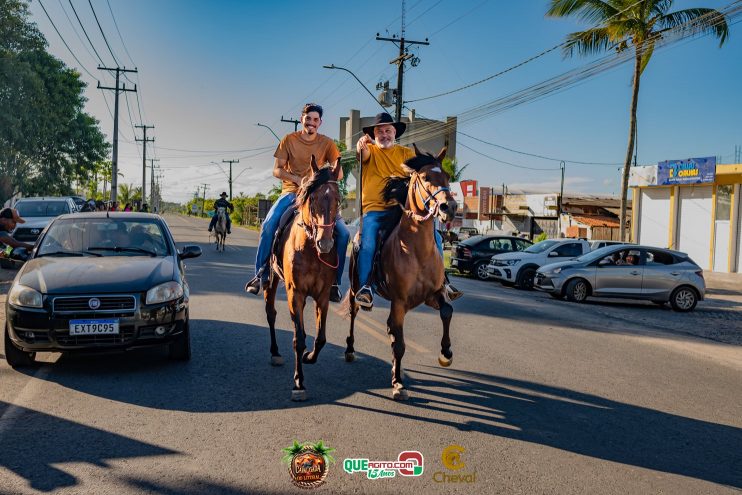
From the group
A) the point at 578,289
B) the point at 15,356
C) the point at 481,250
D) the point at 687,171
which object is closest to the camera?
the point at 15,356

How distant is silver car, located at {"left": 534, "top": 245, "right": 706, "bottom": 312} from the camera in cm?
1488

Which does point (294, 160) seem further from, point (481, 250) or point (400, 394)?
point (481, 250)

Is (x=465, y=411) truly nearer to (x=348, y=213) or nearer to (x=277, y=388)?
(x=277, y=388)

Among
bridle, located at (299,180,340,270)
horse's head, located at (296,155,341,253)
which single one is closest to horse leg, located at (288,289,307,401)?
bridle, located at (299,180,340,270)

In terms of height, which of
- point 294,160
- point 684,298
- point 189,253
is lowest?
point 684,298

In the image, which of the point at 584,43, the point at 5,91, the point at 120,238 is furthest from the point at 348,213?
the point at 120,238

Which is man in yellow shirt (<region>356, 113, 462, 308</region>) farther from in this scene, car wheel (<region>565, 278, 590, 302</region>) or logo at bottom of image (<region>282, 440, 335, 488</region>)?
car wheel (<region>565, 278, 590, 302</region>)

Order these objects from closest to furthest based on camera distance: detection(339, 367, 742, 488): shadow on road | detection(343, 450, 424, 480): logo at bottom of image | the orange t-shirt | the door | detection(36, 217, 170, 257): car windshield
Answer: detection(343, 450, 424, 480): logo at bottom of image, detection(339, 367, 742, 488): shadow on road, the orange t-shirt, detection(36, 217, 170, 257): car windshield, the door

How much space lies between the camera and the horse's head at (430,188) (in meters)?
5.03

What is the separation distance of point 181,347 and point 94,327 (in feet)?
3.21

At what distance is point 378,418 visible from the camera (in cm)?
505

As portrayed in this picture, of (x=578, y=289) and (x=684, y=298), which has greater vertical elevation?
(x=578, y=289)

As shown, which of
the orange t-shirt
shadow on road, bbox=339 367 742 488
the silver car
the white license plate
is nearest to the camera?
shadow on road, bbox=339 367 742 488

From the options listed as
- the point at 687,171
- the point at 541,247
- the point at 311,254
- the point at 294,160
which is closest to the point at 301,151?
the point at 294,160
